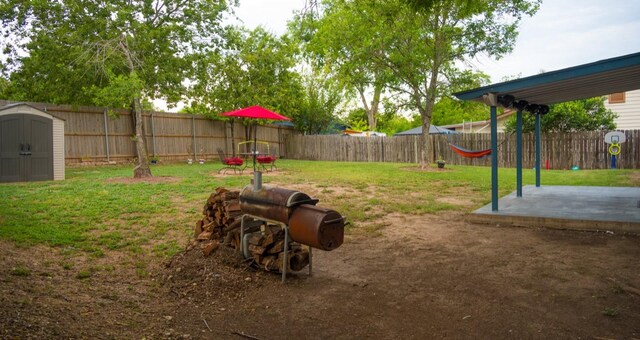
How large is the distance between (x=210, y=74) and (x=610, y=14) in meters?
16.4

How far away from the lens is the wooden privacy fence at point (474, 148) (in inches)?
623

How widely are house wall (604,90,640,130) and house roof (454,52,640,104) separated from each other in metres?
13.8

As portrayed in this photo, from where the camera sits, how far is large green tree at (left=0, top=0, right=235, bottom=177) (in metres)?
11.9

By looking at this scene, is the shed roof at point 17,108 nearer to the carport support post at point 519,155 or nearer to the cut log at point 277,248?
the cut log at point 277,248

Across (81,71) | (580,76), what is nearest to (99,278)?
(580,76)

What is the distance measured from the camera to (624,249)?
15.4ft

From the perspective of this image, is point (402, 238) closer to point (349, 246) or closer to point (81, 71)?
point (349, 246)

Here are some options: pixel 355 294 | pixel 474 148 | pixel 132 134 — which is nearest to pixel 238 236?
pixel 355 294

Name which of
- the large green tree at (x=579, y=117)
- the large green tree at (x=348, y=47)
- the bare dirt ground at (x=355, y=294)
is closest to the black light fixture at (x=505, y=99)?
the bare dirt ground at (x=355, y=294)

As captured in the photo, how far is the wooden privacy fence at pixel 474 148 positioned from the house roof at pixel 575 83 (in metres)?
3.35

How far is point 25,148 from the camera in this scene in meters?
10.3

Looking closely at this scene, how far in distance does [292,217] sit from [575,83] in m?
5.17

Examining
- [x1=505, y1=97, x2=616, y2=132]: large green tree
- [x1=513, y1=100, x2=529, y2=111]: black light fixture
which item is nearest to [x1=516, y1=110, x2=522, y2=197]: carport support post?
[x1=513, y1=100, x2=529, y2=111]: black light fixture

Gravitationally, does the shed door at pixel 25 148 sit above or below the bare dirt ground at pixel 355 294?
above
